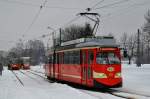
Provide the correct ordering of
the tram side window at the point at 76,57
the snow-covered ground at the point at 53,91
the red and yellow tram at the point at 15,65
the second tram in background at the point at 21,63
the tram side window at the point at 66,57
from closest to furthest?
the snow-covered ground at the point at 53,91, the tram side window at the point at 76,57, the tram side window at the point at 66,57, the red and yellow tram at the point at 15,65, the second tram in background at the point at 21,63

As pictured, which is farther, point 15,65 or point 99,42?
point 15,65

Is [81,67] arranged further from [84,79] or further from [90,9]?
[90,9]

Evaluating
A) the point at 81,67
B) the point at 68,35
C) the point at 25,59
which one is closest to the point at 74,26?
the point at 68,35

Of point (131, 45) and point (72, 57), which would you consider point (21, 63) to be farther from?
point (72, 57)

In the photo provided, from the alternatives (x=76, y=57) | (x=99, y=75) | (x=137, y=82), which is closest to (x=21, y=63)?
(x=137, y=82)

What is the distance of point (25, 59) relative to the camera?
94250mm

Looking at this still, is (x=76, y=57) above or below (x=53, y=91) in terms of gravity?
above

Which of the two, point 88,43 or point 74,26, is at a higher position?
point 74,26

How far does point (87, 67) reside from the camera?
23.9 meters

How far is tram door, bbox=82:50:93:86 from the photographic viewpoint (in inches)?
926

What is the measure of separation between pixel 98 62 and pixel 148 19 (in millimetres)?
51956

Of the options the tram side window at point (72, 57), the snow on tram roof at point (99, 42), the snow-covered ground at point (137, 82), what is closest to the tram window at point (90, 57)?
the snow on tram roof at point (99, 42)

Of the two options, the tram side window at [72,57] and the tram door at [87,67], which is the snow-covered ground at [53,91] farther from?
the tram side window at [72,57]

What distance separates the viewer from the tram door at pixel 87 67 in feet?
77.2
